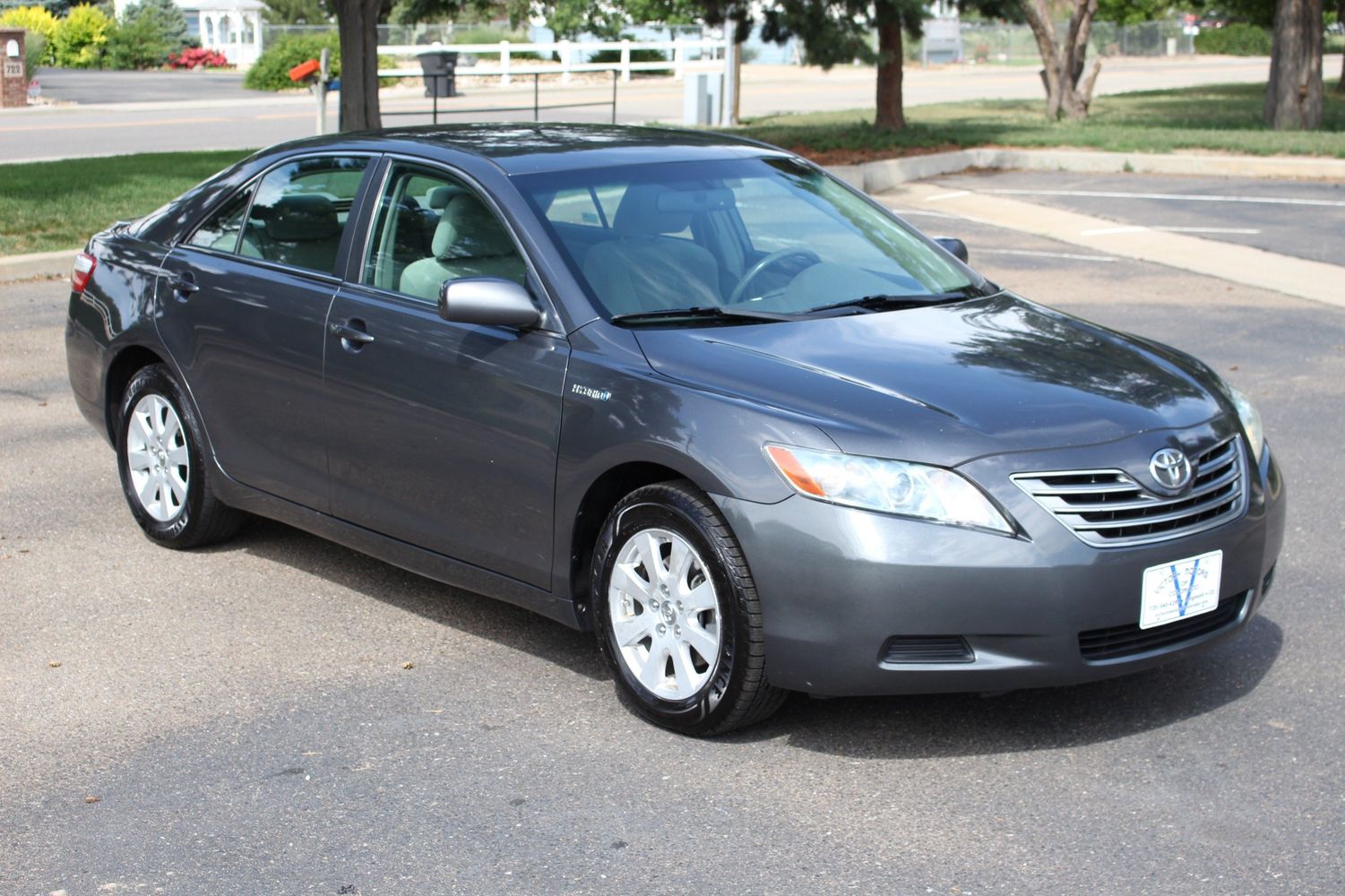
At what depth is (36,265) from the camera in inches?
534

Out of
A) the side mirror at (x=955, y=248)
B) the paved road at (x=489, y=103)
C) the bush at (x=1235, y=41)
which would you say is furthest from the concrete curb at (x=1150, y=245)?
the bush at (x=1235, y=41)

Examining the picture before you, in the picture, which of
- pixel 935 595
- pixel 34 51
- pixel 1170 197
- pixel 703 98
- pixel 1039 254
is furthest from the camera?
pixel 34 51

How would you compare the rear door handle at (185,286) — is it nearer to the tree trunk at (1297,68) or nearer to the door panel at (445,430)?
the door panel at (445,430)

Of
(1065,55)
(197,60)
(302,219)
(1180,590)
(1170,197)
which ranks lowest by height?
(1180,590)

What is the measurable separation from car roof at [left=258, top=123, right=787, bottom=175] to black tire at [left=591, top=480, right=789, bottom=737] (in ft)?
4.61

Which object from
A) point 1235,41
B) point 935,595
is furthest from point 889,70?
point 1235,41

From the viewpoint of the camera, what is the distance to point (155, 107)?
37625 millimetres

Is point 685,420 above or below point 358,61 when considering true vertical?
below

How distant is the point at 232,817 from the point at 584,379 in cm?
158

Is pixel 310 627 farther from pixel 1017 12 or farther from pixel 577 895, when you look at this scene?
pixel 1017 12

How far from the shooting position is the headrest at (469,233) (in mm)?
5578

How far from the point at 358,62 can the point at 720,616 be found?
1589 centimetres

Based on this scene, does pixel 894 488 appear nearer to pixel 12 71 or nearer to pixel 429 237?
pixel 429 237

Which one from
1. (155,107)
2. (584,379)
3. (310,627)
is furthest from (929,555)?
(155,107)
